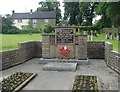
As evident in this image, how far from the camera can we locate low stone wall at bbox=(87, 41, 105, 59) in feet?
57.0

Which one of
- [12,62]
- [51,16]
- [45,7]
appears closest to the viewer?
[12,62]

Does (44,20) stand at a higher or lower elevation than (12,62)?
higher

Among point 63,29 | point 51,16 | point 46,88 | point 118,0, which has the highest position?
point 51,16

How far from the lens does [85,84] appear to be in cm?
908

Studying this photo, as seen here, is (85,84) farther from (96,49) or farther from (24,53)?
(96,49)

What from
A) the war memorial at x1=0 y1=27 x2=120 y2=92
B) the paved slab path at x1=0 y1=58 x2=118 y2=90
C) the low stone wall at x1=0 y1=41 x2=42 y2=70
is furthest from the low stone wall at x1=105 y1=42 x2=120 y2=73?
the low stone wall at x1=0 y1=41 x2=42 y2=70

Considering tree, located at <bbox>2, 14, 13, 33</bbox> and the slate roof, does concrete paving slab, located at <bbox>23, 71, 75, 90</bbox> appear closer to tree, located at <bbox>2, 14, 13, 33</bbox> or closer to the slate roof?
tree, located at <bbox>2, 14, 13, 33</bbox>

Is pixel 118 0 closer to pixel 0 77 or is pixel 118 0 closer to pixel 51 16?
pixel 0 77

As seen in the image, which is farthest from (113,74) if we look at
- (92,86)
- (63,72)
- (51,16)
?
(51,16)

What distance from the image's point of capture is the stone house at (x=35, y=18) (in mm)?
74188

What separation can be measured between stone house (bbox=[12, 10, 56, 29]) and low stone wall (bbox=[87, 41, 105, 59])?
55.2 meters

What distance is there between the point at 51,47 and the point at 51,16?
5867cm

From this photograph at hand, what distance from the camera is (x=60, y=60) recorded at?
15180mm

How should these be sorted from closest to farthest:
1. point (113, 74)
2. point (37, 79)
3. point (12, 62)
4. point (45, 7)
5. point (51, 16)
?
point (37, 79), point (113, 74), point (12, 62), point (51, 16), point (45, 7)
